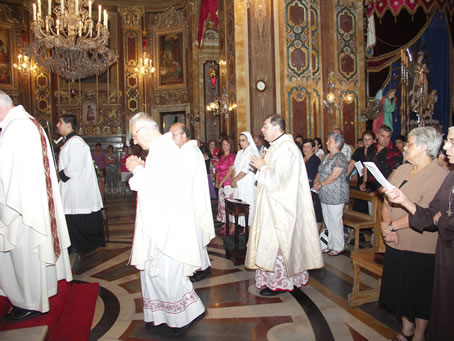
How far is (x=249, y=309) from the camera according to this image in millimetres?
3729

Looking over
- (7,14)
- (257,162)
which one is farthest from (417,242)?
(7,14)

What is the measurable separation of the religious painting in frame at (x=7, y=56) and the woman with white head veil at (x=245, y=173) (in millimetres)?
14368

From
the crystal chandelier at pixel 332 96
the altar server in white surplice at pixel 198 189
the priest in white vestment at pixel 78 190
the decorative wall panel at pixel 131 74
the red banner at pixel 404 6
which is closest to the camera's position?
the altar server in white surplice at pixel 198 189

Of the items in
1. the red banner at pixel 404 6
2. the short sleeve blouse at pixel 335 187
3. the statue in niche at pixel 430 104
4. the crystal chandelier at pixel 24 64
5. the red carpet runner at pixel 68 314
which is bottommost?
the red carpet runner at pixel 68 314

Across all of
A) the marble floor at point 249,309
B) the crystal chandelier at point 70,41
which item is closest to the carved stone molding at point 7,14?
the crystal chandelier at point 70,41

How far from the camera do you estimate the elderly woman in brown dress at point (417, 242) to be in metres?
2.76

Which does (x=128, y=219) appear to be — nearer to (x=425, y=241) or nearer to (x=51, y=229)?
(x=51, y=229)

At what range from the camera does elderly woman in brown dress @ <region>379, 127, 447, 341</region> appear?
276 centimetres

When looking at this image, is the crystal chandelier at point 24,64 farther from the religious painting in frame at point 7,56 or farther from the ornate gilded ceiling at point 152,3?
the ornate gilded ceiling at point 152,3

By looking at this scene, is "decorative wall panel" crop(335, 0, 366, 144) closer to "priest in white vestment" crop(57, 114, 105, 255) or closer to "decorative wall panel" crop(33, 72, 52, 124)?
"priest in white vestment" crop(57, 114, 105, 255)

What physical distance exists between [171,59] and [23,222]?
16328 mm

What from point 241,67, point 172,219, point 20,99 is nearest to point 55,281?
point 172,219

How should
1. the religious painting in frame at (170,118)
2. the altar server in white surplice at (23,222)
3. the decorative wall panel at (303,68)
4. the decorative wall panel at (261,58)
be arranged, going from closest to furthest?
the altar server in white surplice at (23,222), the decorative wall panel at (261,58), the decorative wall panel at (303,68), the religious painting in frame at (170,118)

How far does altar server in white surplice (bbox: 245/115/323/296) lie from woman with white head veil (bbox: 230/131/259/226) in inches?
82.6
